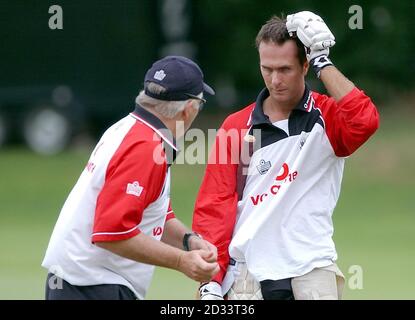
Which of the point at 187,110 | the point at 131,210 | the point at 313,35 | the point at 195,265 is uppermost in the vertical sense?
the point at 313,35

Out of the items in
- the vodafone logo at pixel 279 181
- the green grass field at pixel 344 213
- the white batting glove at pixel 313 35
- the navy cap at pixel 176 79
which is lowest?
the green grass field at pixel 344 213

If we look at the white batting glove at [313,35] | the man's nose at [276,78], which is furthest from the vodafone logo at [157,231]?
the white batting glove at [313,35]

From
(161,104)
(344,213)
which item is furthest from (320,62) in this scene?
(344,213)

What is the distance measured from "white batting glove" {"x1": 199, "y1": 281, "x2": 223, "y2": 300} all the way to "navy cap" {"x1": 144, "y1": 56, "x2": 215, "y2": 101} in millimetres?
1191

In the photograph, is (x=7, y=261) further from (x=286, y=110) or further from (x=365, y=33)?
(x=365, y=33)

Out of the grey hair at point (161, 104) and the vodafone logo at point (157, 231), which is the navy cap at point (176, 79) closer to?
the grey hair at point (161, 104)

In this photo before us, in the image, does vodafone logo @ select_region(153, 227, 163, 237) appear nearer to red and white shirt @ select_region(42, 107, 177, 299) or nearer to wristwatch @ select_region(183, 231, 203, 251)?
red and white shirt @ select_region(42, 107, 177, 299)

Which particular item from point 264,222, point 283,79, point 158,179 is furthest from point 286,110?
point 158,179

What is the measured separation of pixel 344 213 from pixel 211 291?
13.0 meters

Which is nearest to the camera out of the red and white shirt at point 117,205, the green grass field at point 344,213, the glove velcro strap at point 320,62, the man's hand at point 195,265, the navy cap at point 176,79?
the red and white shirt at point 117,205

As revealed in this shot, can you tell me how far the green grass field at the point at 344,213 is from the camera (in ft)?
45.8

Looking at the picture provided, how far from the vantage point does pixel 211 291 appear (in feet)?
25.0

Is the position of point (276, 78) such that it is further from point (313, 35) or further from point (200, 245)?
point (200, 245)

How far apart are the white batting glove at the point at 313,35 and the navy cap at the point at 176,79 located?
72 centimetres
